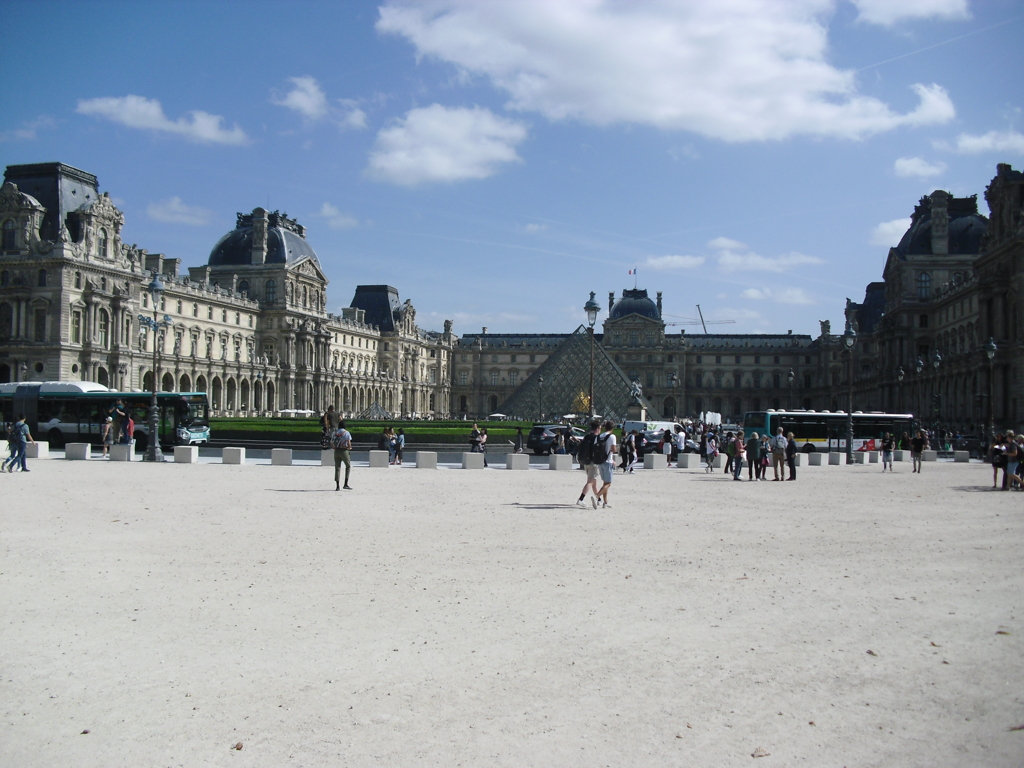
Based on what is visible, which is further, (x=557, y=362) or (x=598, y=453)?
(x=557, y=362)

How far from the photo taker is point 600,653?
561 cm

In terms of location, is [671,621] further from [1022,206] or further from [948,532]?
[1022,206]

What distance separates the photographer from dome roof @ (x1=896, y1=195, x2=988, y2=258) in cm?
6312

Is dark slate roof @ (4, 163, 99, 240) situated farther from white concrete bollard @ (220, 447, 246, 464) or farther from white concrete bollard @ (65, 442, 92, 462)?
white concrete bollard @ (220, 447, 246, 464)

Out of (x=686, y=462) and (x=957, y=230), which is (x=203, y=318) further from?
(x=957, y=230)

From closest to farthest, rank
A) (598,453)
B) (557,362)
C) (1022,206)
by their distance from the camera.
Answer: (598,453), (1022,206), (557,362)

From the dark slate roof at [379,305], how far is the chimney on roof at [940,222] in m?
55.2

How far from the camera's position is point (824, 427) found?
37375 mm

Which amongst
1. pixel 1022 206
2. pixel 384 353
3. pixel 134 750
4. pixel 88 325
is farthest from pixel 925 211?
pixel 134 750

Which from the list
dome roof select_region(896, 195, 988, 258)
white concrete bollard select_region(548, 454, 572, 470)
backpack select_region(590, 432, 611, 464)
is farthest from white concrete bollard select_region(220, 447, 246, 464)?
dome roof select_region(896, 195, 988, 258)

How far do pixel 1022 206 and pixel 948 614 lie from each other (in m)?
43.7

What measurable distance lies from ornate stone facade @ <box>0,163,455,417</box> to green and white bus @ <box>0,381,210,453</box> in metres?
13.8

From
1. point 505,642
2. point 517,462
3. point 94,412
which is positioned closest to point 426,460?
point 517,462

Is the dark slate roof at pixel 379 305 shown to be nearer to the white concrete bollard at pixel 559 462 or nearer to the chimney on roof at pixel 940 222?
the chimney on roof at pixel 940 222
